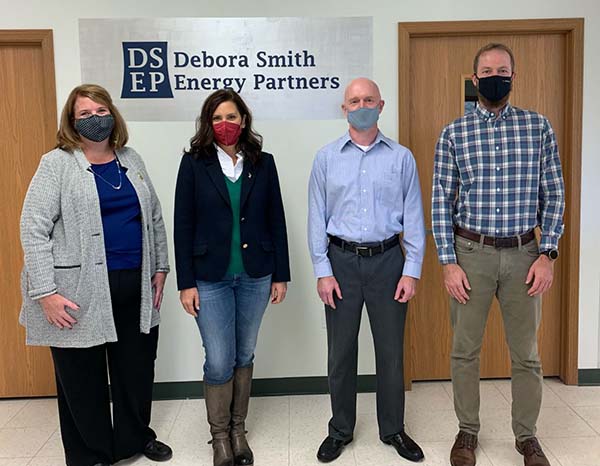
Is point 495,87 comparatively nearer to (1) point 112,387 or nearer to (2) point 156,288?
(2) point 156,288

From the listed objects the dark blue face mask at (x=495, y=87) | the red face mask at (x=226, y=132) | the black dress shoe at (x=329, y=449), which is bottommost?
the black dress shoe at (x=329, y=449)

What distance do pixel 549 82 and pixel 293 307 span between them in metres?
1.94

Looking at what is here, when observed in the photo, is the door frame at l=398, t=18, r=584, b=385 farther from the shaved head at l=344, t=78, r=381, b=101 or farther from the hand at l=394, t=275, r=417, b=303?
the hand at l=394, t=275, r=417, b=303

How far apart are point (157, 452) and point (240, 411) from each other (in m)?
0.42

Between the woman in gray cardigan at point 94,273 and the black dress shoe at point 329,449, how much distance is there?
0.82 m

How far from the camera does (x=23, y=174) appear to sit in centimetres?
296

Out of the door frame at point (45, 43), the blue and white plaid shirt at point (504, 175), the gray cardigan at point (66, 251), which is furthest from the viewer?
the door frame at point (45, 43)

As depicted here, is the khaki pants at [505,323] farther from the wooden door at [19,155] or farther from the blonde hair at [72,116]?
the wooden door at [19,155]

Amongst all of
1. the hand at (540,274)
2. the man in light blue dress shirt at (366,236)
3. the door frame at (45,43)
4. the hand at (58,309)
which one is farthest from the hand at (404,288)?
the door frame at (45,43)

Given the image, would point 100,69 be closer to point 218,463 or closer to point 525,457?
point 218,463

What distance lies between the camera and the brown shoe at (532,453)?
218 cm

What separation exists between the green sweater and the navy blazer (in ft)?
0.05

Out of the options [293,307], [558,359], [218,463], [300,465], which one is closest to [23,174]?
[293,307]

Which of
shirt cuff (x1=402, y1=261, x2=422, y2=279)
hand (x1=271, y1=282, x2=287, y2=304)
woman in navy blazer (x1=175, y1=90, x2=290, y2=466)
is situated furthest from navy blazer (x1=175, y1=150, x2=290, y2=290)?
shirt cuff (x1=402, y1=261, x2=422, y2=279)
